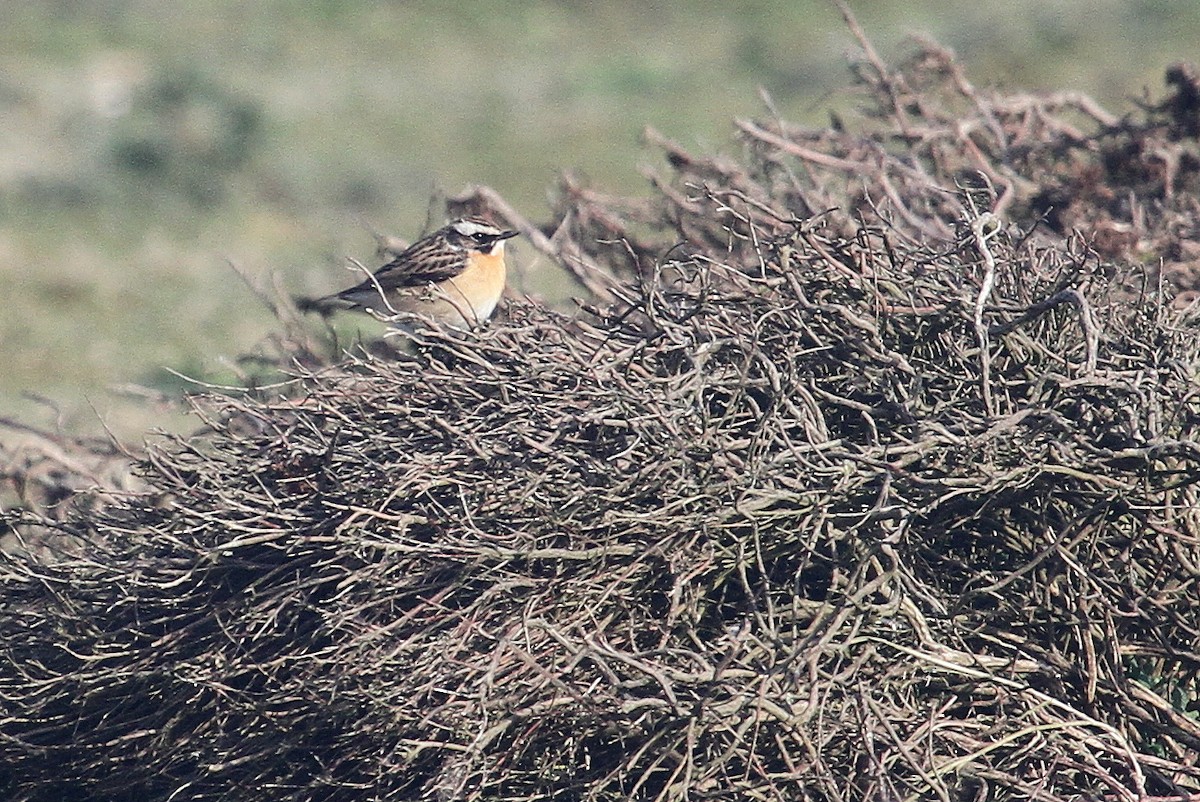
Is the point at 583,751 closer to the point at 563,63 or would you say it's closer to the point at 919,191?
the point at 919,191

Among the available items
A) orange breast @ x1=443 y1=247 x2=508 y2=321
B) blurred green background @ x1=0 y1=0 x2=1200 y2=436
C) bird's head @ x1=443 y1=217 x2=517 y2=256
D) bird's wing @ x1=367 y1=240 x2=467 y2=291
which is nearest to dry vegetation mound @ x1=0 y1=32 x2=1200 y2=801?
orange breast @ x1=443 y1=247 x2=508 y2=321

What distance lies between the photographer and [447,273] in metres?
7.33

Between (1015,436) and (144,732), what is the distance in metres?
2.62

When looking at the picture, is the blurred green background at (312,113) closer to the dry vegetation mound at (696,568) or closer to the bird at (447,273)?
the bird at (447,273)

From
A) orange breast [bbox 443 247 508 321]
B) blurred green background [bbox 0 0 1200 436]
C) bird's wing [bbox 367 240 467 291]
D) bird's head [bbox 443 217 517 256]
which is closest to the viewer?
orange breast [bbox 443 247 508 321]

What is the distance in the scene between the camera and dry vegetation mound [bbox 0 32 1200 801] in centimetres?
456

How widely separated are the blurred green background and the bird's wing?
1525mm

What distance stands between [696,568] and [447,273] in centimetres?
298

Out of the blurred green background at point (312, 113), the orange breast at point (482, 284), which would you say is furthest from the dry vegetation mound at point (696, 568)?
the blurred green background at point (312, 113)

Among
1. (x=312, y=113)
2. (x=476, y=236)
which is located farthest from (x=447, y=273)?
(x=312, y=113)

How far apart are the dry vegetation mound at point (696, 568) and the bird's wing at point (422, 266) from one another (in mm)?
2000

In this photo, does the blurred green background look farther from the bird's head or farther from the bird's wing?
the bird's head

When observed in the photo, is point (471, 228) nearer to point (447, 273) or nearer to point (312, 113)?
point (447, 273)

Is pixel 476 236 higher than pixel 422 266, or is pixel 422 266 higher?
pixel 476 236
